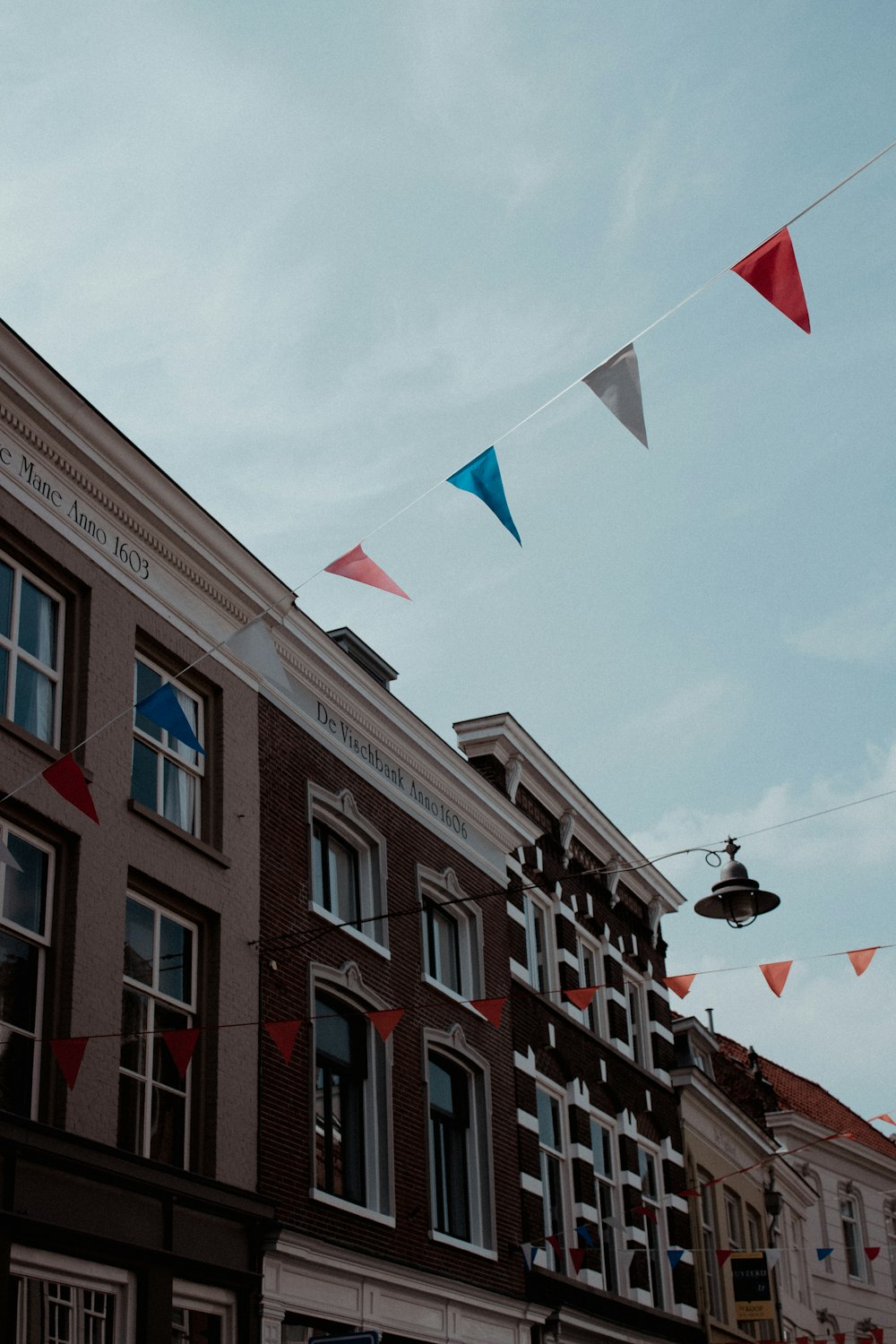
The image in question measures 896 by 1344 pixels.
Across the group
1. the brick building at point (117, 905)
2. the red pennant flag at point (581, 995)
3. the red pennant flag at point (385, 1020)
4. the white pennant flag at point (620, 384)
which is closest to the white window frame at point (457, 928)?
the red pennant flag at point (581, 995)

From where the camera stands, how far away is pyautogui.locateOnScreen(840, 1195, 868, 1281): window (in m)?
37.8

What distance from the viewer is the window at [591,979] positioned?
24469 mm

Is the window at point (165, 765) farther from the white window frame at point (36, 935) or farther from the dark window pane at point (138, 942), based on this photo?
the white window frame at point (36, 935)

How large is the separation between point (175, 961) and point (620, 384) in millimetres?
6757

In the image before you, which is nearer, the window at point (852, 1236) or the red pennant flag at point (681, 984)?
the red pennant flag at point (681, 984)

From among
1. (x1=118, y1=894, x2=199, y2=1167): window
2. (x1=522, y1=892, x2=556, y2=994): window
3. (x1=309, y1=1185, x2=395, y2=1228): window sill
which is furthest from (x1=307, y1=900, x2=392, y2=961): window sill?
(x1=522, y1=892, x2=556, y2=994): window

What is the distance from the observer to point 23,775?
12586 mm

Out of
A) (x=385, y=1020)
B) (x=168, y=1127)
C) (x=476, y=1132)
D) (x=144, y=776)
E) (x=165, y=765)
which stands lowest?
(x=168, y=1127)

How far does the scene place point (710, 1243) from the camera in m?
27.9

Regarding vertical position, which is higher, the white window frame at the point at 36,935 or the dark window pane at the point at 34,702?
the dark window pane at the point at 34,702

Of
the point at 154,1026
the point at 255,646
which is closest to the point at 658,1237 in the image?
the point at 154,1026

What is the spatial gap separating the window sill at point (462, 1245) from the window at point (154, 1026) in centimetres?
473

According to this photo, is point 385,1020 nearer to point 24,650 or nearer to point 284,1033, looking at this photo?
point 284,1033

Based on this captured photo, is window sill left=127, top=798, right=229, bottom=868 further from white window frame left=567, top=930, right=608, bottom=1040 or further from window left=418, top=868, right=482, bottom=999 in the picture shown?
white window frame left=567, top=930, right=608, bottom=1040
